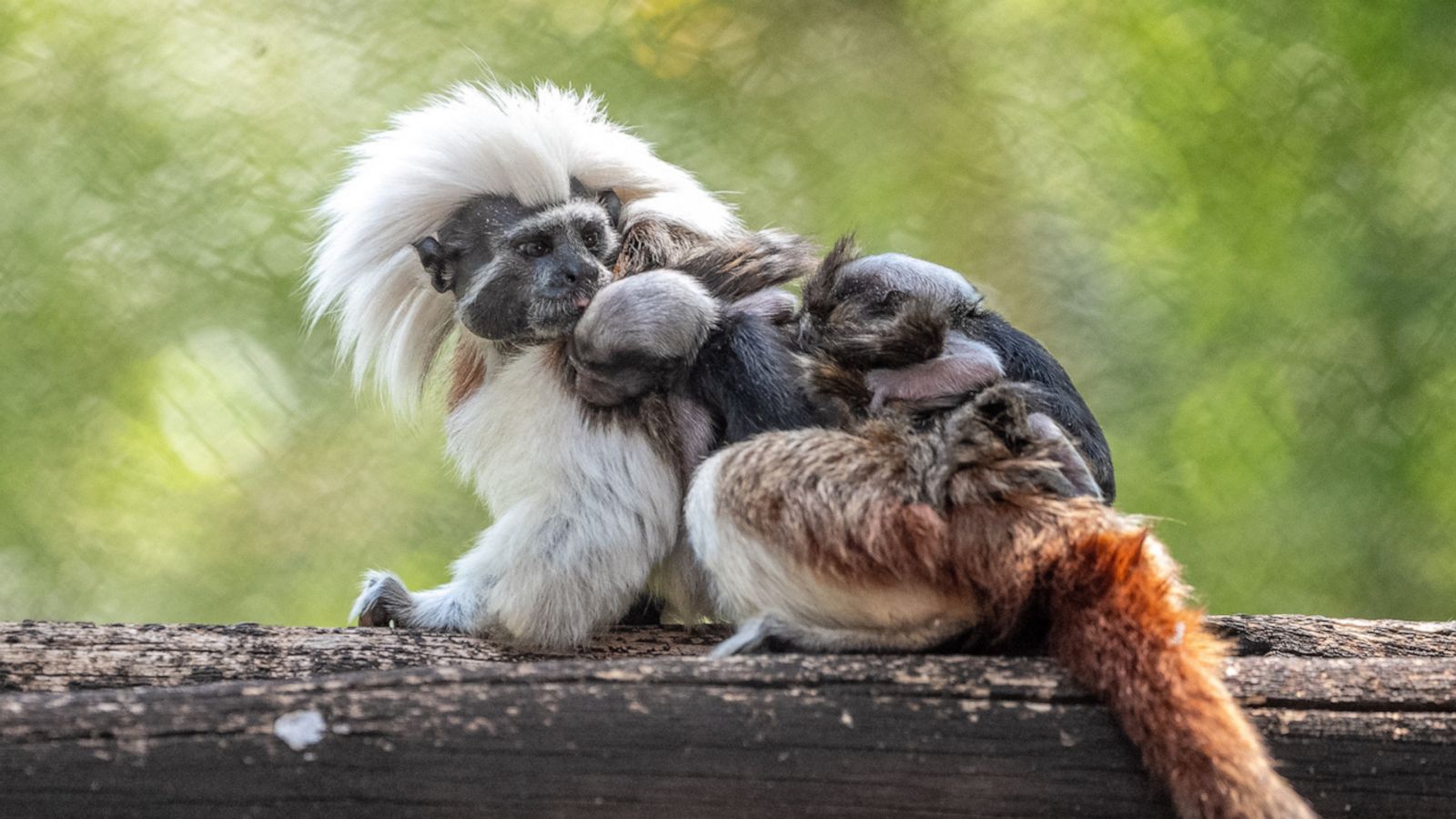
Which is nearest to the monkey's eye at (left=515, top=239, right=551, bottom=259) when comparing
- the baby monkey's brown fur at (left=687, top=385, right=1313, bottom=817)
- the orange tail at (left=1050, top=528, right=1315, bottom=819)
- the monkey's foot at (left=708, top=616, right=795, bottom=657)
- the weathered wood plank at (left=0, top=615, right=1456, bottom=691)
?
the baby monkey's brown fur at (left=687, top=385, right=1313, bottom=817)

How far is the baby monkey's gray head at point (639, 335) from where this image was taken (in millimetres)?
2518

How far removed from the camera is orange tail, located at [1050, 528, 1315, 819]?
1.89 metres

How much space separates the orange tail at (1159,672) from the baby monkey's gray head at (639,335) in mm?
800

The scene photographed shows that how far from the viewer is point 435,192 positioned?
2869 mm

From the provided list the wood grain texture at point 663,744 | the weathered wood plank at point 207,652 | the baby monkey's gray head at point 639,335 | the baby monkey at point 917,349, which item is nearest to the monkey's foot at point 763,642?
the wood grain texture at point 663,744

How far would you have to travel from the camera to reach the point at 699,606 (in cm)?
285

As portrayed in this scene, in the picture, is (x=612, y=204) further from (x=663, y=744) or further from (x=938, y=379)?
(x=663, y=744)

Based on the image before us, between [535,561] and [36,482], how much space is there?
10.2 feet

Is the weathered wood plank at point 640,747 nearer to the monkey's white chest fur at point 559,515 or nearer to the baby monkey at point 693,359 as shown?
the monkey's white chest fur at point 559,515

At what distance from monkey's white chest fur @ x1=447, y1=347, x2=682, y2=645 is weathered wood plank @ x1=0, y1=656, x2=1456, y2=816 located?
0.46 metres

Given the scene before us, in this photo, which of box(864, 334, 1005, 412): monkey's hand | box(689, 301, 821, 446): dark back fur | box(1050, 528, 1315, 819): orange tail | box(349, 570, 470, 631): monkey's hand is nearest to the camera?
box(1050, 528, 1315, 819): orange tail

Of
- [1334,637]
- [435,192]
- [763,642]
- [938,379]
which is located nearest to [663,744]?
[763,642]

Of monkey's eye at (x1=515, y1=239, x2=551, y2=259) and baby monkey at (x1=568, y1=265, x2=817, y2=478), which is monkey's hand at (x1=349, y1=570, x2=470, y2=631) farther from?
monkey's eye at (x1=515, y1=239, x2=551, y2=259)

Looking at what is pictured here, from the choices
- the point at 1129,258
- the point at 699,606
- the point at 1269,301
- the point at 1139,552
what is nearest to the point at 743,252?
the point at 699,606
